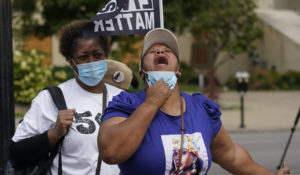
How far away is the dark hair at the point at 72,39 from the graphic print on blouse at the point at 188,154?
1194 millimetres

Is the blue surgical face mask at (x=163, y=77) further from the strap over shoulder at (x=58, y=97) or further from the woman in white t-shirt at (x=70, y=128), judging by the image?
the strap over shoulder at (x=58, y=97)

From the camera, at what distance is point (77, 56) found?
3.33 meters

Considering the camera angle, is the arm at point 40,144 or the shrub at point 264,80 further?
the shrub at point 264,80

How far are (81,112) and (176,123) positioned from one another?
35.9 inches

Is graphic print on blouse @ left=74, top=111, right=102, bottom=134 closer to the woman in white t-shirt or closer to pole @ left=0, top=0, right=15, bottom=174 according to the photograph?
the woman in white t-shirt

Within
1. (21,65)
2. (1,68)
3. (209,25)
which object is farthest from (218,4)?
(1,68)

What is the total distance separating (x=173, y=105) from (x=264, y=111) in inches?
656

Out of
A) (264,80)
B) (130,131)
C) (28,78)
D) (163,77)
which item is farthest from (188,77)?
(130,131)

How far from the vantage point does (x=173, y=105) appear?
7.97 feet

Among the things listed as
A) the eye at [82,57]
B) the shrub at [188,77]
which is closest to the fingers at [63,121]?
the eye at [82,57]

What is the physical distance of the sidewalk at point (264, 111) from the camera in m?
15.0

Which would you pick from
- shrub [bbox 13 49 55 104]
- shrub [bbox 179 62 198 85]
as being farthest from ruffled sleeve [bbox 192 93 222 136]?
shrub [bbox 179 62 198 85]

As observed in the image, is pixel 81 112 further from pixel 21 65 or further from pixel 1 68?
pixel 21 65

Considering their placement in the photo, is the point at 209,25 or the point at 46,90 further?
the point at 209,25
